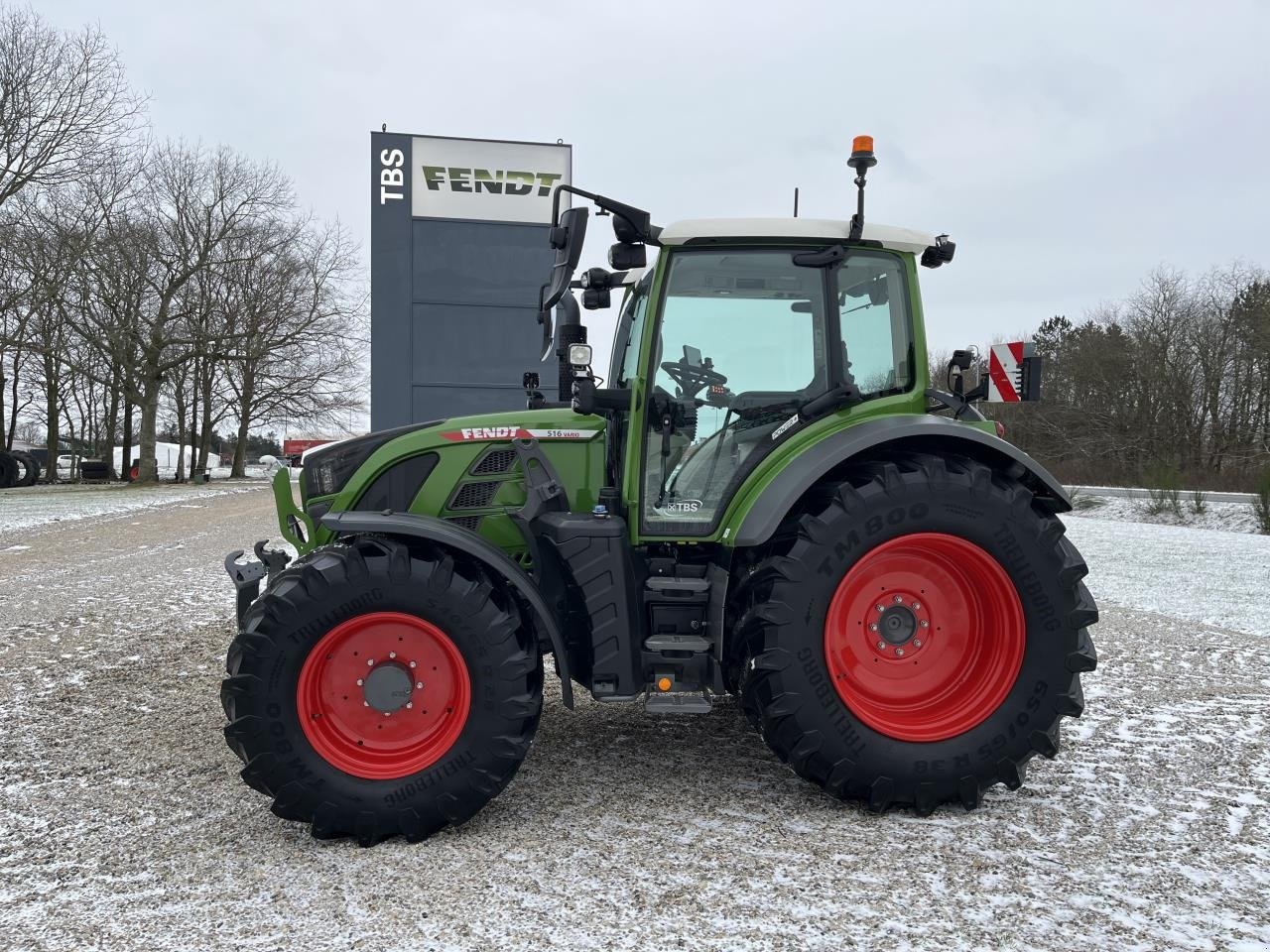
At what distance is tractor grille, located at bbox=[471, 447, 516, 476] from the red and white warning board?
1905mm

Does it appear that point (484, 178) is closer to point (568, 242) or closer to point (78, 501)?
point (568, 242)

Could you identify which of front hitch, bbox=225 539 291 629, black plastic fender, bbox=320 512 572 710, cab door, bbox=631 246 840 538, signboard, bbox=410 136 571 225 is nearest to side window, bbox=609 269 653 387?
cab door, bbox=631 246 840 538

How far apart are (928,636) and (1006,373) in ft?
9.33

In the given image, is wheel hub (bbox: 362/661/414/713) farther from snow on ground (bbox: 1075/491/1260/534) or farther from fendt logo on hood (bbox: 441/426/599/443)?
snow on ground (bbox: 1075/491/1260/534)

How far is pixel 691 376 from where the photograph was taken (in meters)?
3.47

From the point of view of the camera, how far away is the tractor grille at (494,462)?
11.8 ft

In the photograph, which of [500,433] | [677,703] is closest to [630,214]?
[500,433]

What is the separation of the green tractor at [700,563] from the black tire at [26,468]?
90.9 feet

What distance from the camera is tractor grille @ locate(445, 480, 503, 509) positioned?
141 inches

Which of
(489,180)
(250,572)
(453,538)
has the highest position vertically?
(489,180)

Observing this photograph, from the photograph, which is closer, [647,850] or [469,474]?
[647,850]

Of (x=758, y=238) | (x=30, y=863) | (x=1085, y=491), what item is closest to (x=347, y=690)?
(x=30, y=863)

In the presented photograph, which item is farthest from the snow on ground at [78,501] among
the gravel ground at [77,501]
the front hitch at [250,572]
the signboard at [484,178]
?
the front hitch at [250,572]

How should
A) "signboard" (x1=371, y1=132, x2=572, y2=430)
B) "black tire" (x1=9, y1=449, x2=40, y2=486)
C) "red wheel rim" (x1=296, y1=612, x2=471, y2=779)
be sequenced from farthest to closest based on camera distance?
"black tire" (x1=9, y1=449, x2=40, y2=486)
"signboard" (x1=371, y1=132, x2=572, y2=430)
"red wheel rim" (x1=296, y1=612, x2=471, y2=779)
